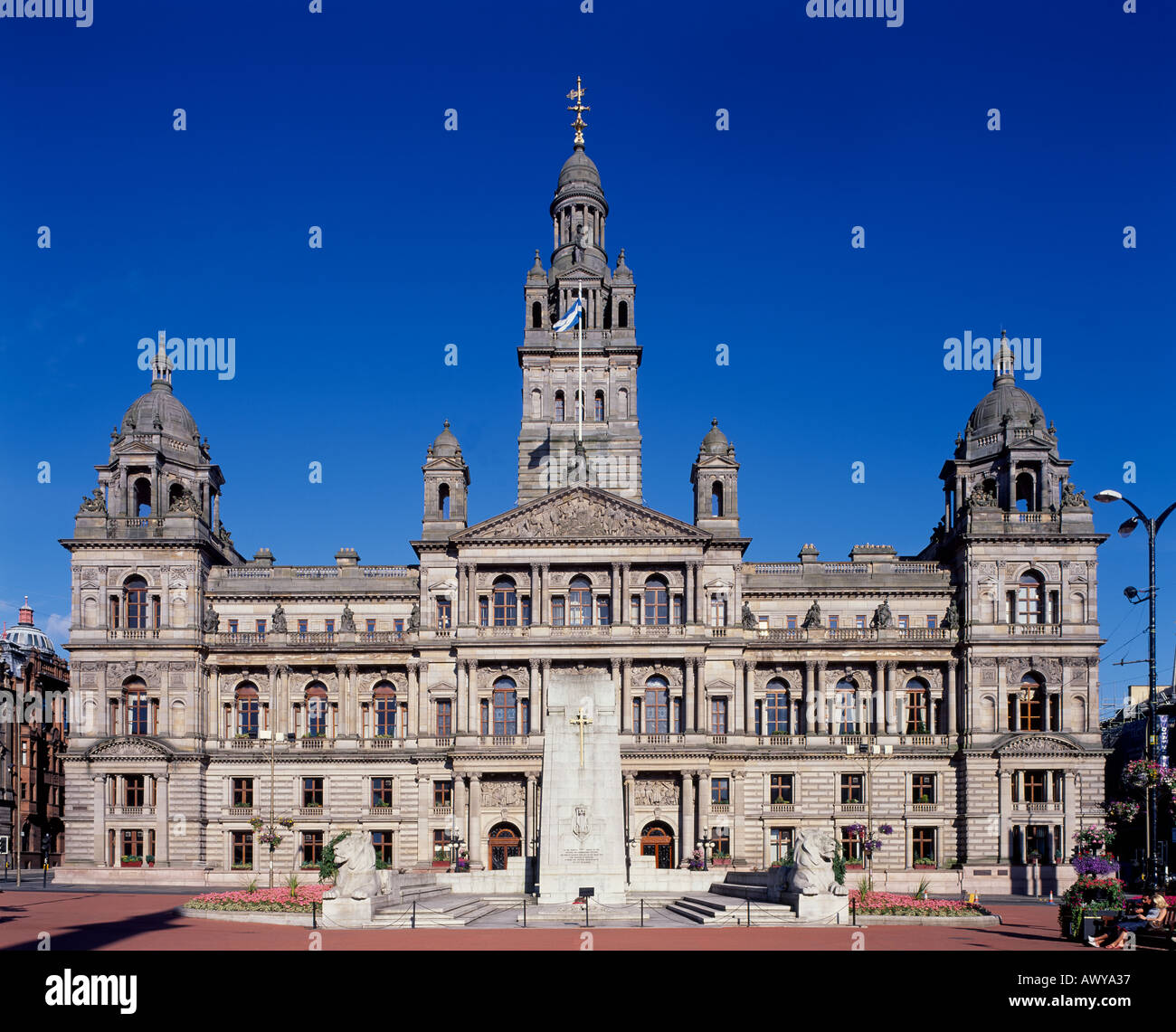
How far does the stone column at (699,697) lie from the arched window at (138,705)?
36.6 m

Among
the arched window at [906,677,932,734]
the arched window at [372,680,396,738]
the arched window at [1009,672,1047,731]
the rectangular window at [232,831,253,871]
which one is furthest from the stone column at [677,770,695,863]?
the rectangular window at [232,831,253,871]

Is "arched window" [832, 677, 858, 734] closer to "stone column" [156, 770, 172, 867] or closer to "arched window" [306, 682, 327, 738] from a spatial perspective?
"arched window" [306, 682, 327, 738]

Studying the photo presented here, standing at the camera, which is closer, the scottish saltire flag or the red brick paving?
the red brick paving

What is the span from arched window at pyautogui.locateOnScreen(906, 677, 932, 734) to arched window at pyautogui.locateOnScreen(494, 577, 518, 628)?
89.2 ft

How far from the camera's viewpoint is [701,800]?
239 ft

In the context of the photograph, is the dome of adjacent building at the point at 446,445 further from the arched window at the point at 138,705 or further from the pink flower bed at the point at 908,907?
the pink flower bed at the point at 908,907

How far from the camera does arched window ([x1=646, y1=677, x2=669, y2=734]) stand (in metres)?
74.9

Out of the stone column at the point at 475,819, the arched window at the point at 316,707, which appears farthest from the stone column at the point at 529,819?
the arched window at the point at 316,707

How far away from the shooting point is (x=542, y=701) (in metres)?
73.3

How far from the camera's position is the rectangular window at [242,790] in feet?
252

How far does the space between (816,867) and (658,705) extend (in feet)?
112

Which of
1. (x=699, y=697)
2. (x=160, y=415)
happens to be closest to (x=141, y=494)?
(x=160, y=415)
